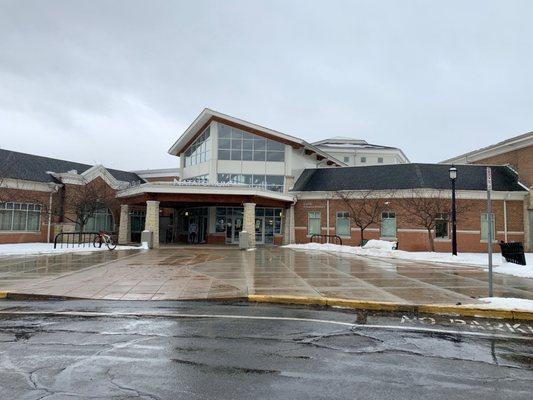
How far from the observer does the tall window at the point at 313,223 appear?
33.3m

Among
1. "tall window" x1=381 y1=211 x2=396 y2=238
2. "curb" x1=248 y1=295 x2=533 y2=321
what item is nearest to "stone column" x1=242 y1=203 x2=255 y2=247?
"tall window" x1=381 y1=211 x2=396 y2=238

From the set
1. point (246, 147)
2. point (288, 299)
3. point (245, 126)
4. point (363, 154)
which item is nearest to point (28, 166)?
point (246, 147)

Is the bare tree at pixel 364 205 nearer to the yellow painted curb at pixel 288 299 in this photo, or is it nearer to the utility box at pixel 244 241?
the utility box at pixel 244 241

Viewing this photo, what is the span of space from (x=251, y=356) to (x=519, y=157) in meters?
31.4

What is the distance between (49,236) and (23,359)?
1159 inches

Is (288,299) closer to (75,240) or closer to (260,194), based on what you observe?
(260,194)

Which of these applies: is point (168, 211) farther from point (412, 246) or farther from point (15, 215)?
point (412, 246)

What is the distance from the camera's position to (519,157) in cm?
3053

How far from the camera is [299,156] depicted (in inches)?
1463

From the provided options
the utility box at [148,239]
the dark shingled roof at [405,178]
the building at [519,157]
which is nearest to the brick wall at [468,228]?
the building at [519,157]

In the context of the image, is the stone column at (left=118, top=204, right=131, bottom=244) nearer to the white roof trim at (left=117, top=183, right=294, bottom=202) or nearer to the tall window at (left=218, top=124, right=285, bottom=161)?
the white roof trim at (left=117, top=183, right=294, bottom=202)

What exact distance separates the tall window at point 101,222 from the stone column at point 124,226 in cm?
232

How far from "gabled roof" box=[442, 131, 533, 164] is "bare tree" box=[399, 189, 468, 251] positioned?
6432mm

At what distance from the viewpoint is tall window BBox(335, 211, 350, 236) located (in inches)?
1277
